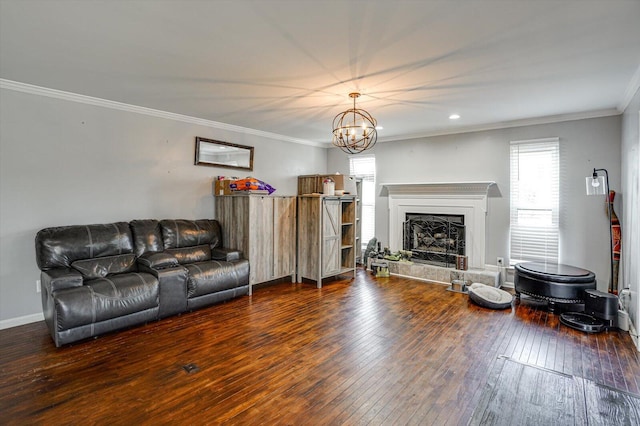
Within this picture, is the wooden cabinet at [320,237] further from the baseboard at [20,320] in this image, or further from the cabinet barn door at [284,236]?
the baseboard at [20,320]

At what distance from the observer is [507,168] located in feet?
17.9

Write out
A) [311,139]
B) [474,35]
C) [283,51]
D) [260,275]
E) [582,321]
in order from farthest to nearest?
[311,139], [260,275], [582,321], [283,51], [474,35]

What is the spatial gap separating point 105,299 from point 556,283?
5.34 metres

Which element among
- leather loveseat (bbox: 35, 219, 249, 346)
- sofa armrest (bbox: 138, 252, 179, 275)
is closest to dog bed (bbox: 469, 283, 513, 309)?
leather loveseat (bbox: 35, 219, 249, 346)

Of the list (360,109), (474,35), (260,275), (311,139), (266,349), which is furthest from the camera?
(311,139)

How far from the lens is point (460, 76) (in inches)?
132

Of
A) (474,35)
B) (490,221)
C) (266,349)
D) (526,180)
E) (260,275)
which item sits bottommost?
(266,349)

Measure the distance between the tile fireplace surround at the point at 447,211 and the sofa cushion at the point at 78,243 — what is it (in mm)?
4561

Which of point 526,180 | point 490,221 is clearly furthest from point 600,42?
point 490,221

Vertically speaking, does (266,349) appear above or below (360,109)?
below

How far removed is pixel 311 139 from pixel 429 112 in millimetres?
2944

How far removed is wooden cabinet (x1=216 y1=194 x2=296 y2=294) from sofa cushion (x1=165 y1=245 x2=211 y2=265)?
489mm

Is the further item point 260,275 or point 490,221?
point 490,221

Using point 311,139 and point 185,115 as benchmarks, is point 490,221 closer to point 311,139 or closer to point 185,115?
point 311,139
